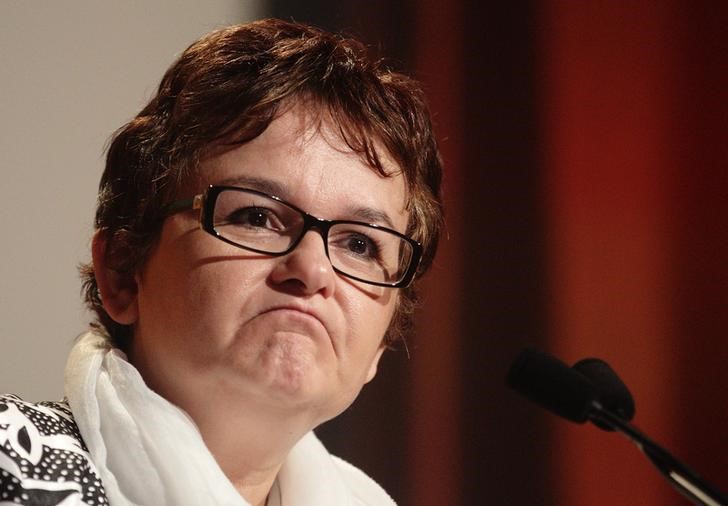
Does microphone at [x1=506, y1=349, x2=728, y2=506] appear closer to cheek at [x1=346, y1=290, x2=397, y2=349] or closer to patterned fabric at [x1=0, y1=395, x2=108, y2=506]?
cheek at [x1=346, y1=290, x2=397, y2=349]

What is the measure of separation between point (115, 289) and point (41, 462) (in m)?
0.29

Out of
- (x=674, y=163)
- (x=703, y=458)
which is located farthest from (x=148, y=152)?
(x=703, y=458)

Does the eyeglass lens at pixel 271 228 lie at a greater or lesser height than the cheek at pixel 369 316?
greater

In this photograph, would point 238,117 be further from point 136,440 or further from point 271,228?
point 136,440

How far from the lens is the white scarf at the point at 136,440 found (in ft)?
3.26

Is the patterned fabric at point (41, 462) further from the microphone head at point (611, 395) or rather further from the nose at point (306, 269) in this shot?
the microphone head at point (611, 395)

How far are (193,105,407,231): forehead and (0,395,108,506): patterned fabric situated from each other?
325 millimetres

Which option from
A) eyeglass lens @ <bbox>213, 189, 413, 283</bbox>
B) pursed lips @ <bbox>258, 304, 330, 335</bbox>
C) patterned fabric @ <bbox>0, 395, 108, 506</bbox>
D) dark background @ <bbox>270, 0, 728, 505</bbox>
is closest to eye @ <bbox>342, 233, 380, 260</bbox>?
eyeglass lens @ <bbox>213, 189, 413, 283</bbox>

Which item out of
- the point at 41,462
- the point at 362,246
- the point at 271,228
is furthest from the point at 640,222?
the point at 41,462

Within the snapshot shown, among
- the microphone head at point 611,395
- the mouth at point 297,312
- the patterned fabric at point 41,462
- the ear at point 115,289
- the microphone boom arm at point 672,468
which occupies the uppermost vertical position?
the microphone head at point 611,395

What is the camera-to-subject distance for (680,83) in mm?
1612

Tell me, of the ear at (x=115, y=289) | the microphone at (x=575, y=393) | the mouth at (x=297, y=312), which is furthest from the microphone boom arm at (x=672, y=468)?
the ear at (x=115, y=289)

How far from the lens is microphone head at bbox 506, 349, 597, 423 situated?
770 mm

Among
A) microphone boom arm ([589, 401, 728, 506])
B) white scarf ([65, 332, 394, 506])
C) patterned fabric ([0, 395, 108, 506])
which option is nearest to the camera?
microphone boom arm ([589, 401, 728, 506])
